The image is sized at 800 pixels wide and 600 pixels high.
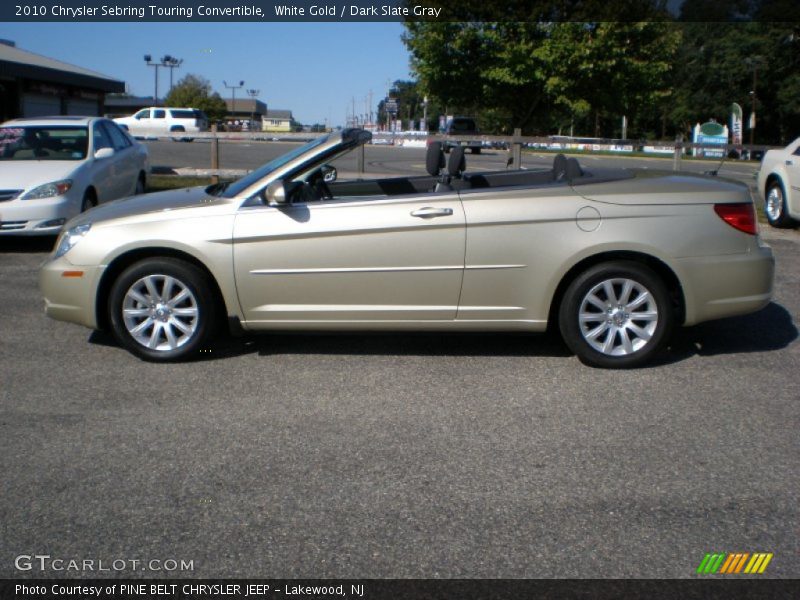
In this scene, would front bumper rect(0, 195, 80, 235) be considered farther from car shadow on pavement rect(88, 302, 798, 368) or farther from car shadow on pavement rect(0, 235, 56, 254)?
car shadow on pavement rect(88, 302, 798, 368)

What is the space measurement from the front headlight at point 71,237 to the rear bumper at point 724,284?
4.01m

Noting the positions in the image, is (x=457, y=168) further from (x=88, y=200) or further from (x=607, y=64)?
(x=607, y=64)

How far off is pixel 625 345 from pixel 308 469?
2.57 meters

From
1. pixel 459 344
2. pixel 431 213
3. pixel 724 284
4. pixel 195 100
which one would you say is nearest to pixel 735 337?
pixel 724 284

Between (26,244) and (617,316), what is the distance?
8150 mm

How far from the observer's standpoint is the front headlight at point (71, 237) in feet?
19.5

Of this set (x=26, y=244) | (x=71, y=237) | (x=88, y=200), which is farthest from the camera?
(x=26, y=244)

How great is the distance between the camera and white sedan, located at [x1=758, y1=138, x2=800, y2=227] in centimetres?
1234

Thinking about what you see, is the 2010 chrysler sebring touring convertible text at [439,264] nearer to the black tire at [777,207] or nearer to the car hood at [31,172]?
the car hood at [31,172]

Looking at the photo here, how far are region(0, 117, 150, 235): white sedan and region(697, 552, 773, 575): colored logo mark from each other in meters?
8.45

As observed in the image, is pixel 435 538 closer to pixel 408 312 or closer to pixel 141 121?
pixel 408 312

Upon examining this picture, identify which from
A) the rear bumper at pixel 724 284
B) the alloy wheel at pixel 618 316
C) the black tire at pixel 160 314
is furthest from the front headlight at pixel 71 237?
the rear bumper at pixel 724 284

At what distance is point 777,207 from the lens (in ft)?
42.6

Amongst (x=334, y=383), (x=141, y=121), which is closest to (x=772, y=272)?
(x=334, y=383)
